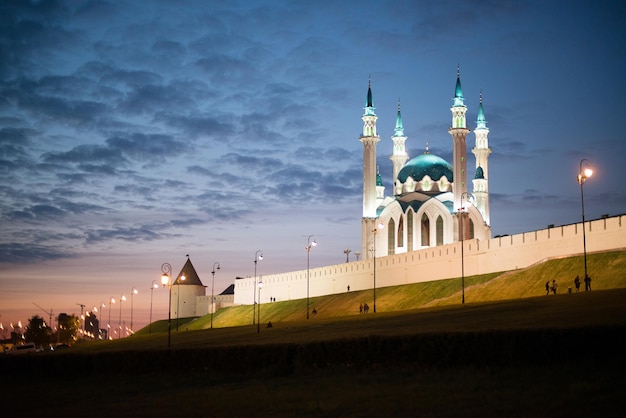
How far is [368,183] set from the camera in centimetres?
10244

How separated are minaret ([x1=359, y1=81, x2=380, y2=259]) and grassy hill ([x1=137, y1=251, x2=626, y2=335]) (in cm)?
1404

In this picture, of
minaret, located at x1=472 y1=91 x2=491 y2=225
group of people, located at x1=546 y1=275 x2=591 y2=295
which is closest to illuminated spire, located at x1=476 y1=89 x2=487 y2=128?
minaret, located at x1=472 y1=91 x2=491 y2=225

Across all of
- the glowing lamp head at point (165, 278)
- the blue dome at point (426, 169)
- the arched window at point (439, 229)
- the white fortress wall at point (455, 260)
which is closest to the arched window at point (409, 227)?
the arched window at point (439, 229)

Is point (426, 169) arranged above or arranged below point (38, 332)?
above

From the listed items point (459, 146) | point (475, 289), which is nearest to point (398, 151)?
point (459, 146)

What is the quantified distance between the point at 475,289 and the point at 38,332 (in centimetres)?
7385

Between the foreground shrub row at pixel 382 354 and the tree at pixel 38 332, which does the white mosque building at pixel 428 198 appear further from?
the foreground shrub row at pixel 382 354

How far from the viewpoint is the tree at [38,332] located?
10950cm

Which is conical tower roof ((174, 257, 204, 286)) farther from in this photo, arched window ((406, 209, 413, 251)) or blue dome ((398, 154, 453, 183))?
arched window ((406, 209, 413, 251))

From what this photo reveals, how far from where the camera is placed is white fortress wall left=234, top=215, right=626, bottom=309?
53.9m

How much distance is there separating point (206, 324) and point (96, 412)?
80282mm

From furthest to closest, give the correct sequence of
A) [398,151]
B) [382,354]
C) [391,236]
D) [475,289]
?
[398,151] < [391,236] < [475,289] < [382,354]

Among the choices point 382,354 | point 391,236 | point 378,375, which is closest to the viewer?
point 378,375

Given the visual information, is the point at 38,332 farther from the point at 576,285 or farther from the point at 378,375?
the point at 378,375
